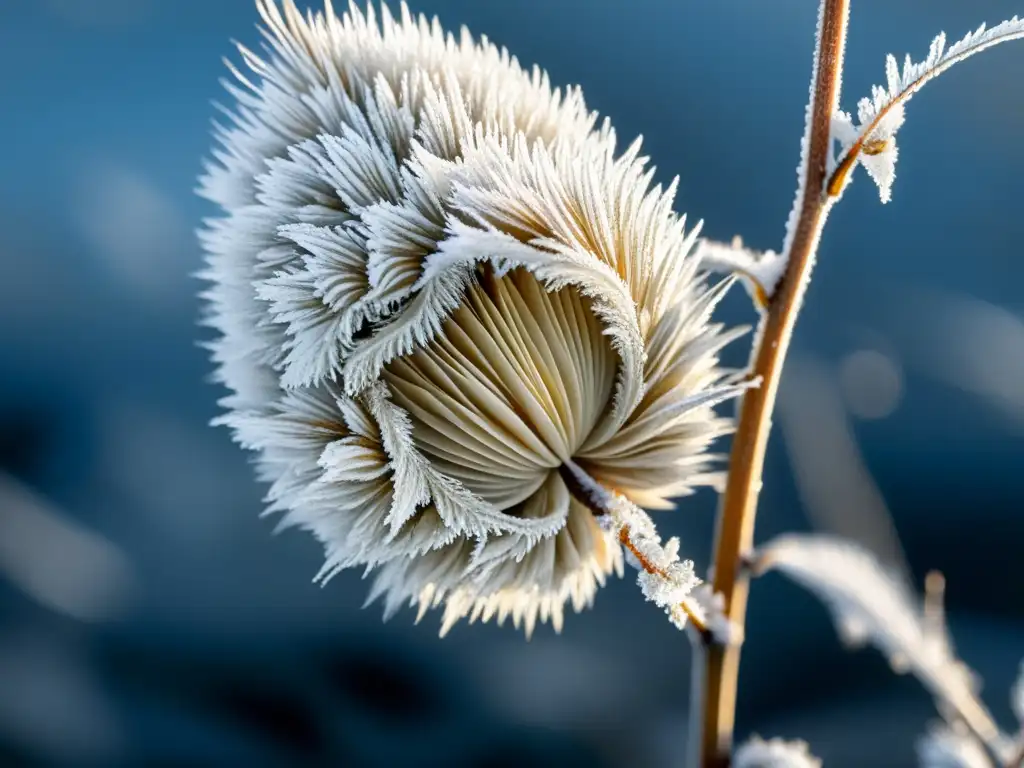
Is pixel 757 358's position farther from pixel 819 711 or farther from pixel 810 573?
pixel 819 711

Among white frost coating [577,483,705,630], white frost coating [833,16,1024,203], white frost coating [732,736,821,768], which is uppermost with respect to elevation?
white frost coating [833,16,1024,203]

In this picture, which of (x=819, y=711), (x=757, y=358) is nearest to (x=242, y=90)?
(x=757, y=358)

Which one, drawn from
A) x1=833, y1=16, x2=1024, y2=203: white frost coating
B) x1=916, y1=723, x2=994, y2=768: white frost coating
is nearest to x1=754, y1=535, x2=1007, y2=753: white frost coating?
x1=916, y1=723, x2=994, y2=768: white frost coating

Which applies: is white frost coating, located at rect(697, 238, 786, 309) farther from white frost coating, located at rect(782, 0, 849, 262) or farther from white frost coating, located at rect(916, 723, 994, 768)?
white frost coating, located at rect(916, 723, 994, 768)

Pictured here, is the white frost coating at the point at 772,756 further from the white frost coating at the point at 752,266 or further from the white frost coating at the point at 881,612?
the white frost coating at the point at 752,266

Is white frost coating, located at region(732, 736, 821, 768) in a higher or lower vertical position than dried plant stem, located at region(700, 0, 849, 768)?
lower
